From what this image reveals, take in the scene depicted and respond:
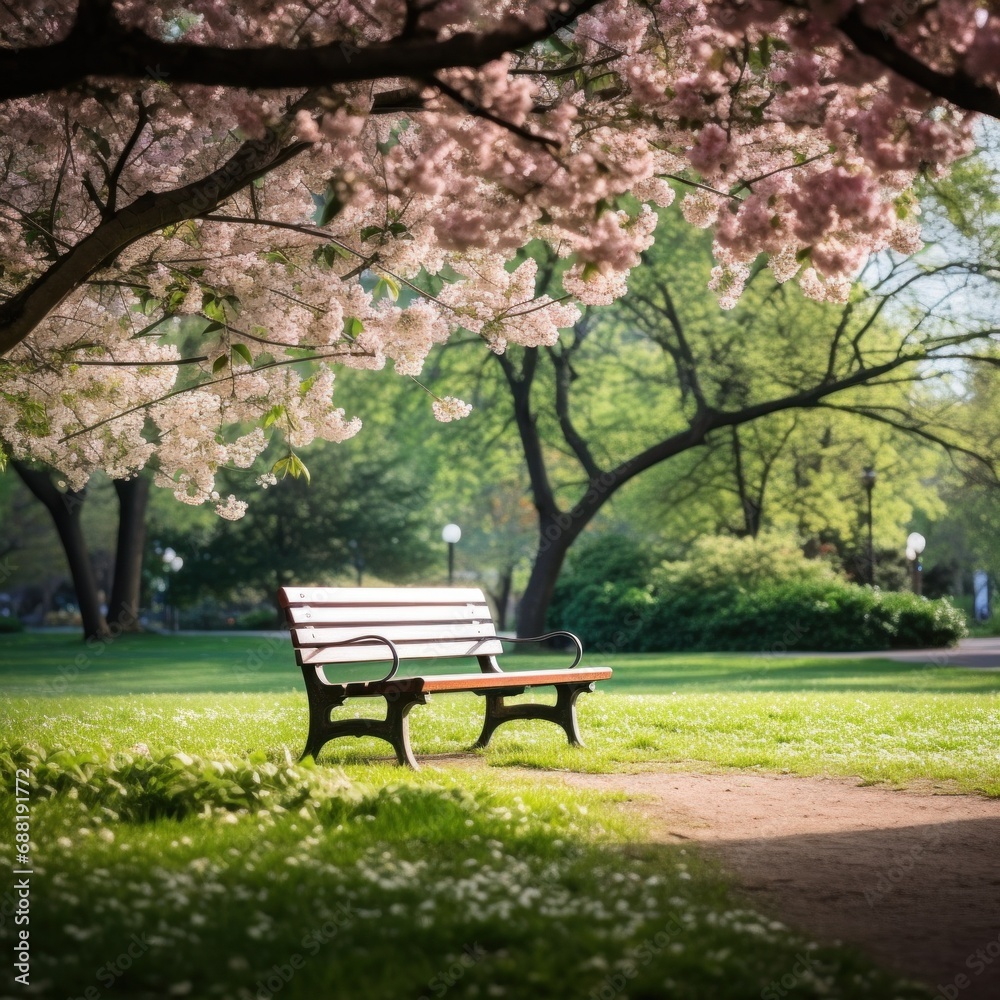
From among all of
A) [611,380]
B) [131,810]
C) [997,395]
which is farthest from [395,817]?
[611,380]

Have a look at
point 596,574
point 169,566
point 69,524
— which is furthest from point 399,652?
point 169,566

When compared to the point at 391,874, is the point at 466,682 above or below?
above

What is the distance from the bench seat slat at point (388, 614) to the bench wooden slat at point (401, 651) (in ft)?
0.54

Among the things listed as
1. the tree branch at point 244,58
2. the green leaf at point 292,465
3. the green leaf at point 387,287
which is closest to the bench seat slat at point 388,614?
the green leaf at point 292,465

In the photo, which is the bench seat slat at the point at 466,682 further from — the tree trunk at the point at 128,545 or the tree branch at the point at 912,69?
the tree trunk at the point at 128,545

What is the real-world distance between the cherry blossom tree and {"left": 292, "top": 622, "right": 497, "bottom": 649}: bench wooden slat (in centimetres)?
152

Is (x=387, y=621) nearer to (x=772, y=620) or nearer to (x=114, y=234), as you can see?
(x=114, y=234)

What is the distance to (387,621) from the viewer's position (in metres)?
8.97

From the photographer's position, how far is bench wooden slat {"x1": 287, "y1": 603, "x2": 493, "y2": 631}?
816cm

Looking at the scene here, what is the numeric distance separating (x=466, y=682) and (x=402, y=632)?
3.66 feet

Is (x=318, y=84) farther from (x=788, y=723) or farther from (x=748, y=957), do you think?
(x=788, y=723)

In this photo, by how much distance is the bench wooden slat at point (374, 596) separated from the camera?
8.15 metres

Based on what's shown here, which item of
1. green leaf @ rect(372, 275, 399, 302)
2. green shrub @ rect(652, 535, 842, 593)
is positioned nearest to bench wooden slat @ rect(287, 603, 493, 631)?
green leaf @ rect(372, 275, 399, 302)

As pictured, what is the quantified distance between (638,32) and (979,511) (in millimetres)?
45754
